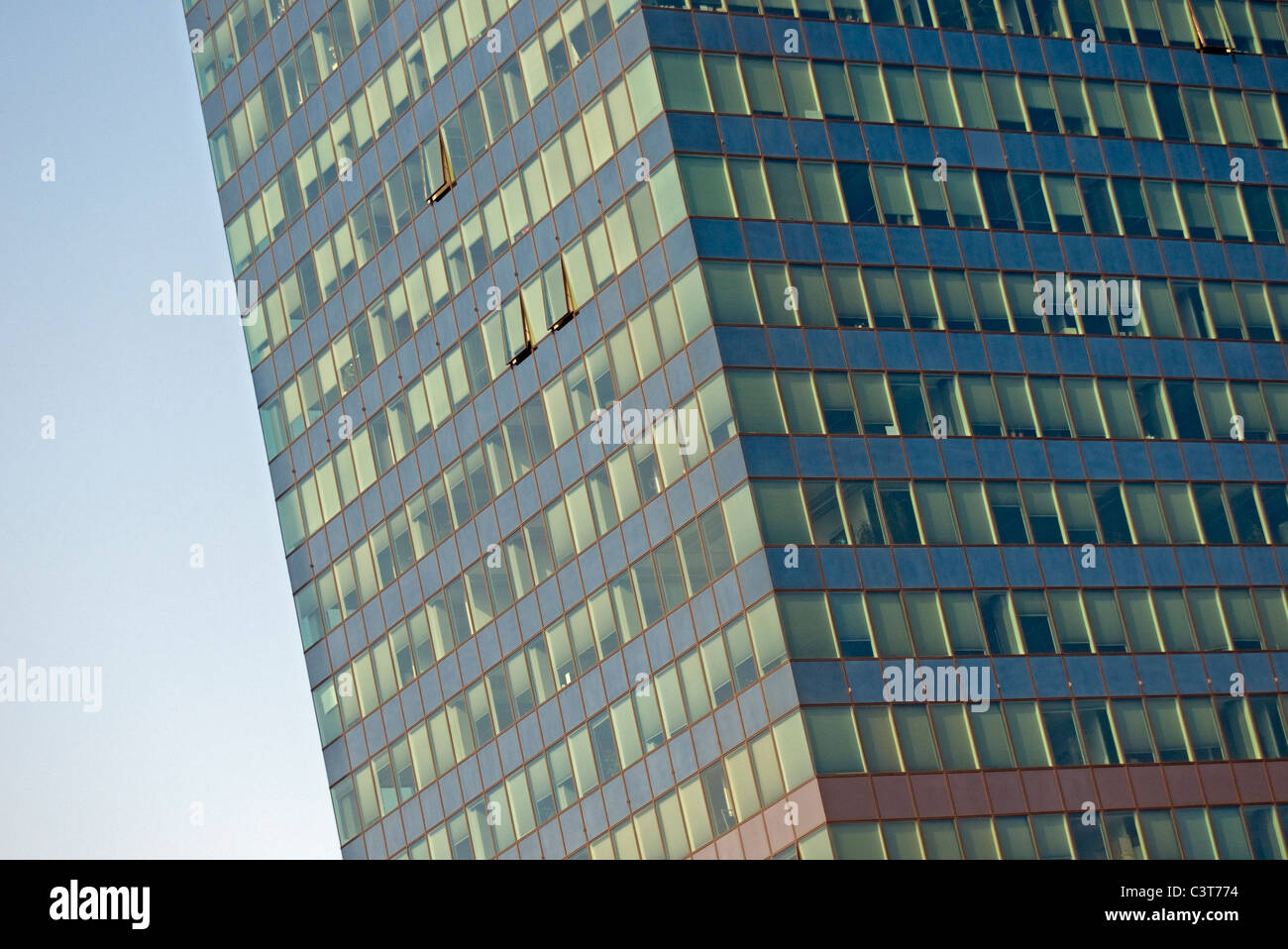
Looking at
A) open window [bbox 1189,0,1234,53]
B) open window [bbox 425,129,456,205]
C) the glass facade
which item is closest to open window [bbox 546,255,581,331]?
the glass facade

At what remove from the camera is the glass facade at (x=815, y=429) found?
68.1 metres

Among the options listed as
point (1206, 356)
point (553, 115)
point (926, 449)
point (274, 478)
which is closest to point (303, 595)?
point (274, 478)

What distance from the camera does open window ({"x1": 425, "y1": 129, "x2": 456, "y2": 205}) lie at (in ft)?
271

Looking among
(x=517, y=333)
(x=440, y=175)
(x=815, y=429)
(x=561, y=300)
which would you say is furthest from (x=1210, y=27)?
(x=440, y=175)

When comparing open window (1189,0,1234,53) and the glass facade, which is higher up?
open window (1189,0,1234,53)

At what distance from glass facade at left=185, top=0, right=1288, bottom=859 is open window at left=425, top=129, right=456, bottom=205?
17 centimetres

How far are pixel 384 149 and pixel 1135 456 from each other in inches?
1299

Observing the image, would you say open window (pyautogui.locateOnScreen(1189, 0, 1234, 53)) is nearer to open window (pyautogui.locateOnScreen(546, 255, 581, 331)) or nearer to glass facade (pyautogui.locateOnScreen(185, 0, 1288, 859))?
glass facade (pyautogui.locateOnScreen(185, 0, 1288, 859))

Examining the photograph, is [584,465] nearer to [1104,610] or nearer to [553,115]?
[553,115]

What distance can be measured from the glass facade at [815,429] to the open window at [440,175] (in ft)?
0.54

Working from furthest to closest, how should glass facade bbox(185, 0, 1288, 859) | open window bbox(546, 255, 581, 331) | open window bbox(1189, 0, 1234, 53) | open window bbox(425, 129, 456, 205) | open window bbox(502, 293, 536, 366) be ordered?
open window bbox(1189, 0, 1234, 53)
open window bbox(425, 129, 456, 205)
open window bbox(502, 293, 536, 366)
open window bbox(546, 255, 581, 331)
glass facade bbox(185, 0, 1288, 859)

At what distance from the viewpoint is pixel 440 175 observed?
273 feet

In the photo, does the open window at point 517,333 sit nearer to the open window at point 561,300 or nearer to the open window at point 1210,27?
the open window at point 561,300

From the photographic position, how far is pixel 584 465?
7538 cm
